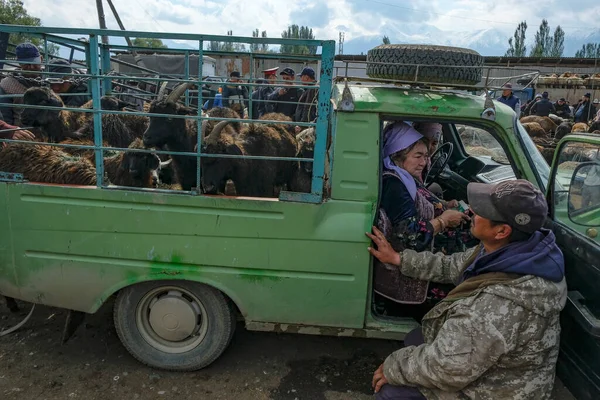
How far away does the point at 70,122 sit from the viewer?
257 inches

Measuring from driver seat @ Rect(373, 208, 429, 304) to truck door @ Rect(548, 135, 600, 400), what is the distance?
84 cm

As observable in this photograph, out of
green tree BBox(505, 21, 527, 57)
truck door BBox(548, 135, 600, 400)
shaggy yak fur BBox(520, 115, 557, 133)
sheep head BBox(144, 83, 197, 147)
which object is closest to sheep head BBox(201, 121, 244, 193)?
sheep head BBox(144, 83, 197, 147)

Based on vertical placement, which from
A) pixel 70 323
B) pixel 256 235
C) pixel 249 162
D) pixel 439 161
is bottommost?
pixel 70 323

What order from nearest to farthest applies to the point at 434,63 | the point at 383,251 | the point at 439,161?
the point at 383,251 < the point at 434,63 < the point at 439,161

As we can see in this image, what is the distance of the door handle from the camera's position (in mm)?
2314

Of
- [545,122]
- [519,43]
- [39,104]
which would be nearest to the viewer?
[39,104]

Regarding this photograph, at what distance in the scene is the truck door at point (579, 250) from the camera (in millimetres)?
2420

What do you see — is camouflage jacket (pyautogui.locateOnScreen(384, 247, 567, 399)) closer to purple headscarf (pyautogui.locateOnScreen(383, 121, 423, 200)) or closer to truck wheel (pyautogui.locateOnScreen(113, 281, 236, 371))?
purple headscarf (pyautogui.locateOnScreen(383, 121, 423, 200))

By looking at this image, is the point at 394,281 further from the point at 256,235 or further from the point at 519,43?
the point at 519,43

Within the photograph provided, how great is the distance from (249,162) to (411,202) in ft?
8.08

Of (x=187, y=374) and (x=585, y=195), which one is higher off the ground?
(x=585, y=195)

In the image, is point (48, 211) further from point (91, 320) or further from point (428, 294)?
point (428, 294)

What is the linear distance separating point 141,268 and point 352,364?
1.80m

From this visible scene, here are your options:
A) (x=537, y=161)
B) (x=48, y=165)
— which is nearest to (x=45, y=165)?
(x=48, y=165)
